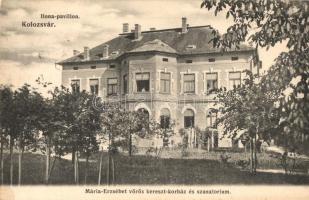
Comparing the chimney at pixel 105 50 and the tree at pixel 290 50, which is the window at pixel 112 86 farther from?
the tree at pixel 290 50

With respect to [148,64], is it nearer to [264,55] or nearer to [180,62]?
[180,62]

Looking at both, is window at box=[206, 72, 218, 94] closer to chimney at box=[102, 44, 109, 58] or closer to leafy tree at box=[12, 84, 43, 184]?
chimney at box=[102, 44, 109, 58]

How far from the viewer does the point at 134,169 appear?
657 centimetres

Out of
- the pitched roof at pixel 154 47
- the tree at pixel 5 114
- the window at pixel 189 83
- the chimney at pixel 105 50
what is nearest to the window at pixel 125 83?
the chimney at pixel 105 50

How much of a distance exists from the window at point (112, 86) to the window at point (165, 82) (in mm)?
1193

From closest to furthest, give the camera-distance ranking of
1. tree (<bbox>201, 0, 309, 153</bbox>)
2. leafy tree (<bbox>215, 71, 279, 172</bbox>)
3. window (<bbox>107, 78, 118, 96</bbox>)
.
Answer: tree (<bbox>201, 0, 309, 153</bbox>)
leafy tree (<bbox>215, 71, 279, 172</bbox>)
window (<bbox>107, 78, 118, 96</bbox>)

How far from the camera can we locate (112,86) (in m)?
8.67

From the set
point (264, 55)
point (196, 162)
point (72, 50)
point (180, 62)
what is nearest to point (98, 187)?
point (196, 162)

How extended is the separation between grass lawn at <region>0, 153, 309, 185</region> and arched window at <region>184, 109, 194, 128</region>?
6.15ft

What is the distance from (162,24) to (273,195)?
3.37 m

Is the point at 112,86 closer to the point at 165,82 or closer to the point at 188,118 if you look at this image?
the point at 165,82

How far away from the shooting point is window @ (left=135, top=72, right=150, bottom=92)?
9.69 meters

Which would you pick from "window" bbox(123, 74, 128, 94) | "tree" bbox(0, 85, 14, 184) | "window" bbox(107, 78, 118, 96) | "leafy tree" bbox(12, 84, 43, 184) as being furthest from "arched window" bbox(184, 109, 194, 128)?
"tree" bbox(0, 85, 14, 184)

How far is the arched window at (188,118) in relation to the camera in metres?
8.88
